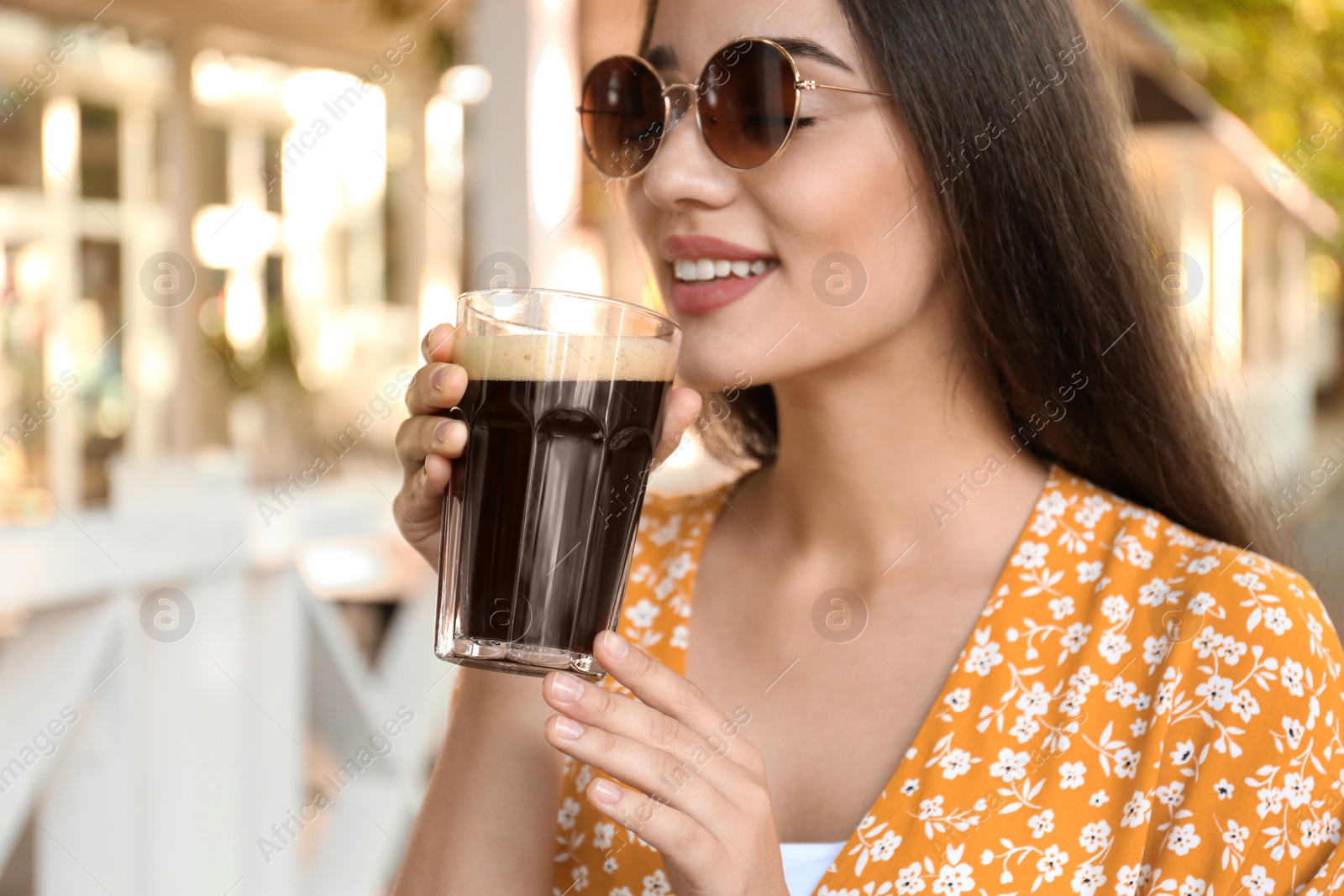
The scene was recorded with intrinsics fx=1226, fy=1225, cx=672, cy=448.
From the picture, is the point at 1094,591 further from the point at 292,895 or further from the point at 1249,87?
the point at 1249,87

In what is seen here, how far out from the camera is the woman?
1347 millimetres

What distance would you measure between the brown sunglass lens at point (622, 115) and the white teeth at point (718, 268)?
19 cm

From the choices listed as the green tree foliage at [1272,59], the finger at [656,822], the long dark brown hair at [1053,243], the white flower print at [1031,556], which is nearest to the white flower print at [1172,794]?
the white flower print at [1031,556]

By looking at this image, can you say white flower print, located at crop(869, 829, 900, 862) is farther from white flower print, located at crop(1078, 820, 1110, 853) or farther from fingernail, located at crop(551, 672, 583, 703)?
fingernail, located at crop(551, 672, 583, 703)

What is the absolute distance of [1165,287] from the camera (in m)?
1.80

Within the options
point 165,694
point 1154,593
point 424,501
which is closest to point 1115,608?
point 1154,593

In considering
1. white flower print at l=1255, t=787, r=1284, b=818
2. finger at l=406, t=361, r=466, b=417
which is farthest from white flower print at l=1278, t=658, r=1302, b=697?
finger at l=406, t=361, r=466, b=417

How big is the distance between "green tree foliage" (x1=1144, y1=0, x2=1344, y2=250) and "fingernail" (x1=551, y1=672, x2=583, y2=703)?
33.9 feet

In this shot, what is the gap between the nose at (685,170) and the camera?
1574 millimetres

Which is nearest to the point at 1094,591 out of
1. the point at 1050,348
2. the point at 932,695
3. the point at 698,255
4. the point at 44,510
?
the point at 932,695

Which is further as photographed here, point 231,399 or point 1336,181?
point 1336,181

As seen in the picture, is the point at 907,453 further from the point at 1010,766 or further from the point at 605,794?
the point at 605,794

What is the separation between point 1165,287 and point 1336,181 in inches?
614

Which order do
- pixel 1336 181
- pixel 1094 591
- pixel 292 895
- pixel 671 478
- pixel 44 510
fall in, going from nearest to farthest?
pixel 1094 591 → pixel 292 895 → pixel 671 478 → pixel 44 510 → pixel 1336 181
